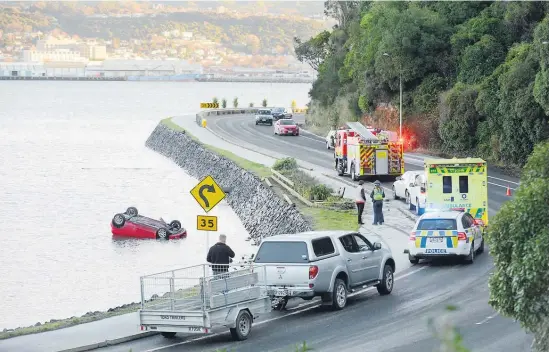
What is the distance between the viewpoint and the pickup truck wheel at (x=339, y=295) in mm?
22362

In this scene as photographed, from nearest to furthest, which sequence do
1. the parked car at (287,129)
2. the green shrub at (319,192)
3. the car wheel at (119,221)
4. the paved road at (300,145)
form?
1. the green shrub at (319,192)
2. the car wheel at (119,221)
3. the paved road at (300,145)
4. the parked car at (287,129)

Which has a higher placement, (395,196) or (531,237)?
(531,237)

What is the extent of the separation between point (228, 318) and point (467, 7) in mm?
61464

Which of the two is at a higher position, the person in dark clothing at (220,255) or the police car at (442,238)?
the person in dark clothing at (220,255)

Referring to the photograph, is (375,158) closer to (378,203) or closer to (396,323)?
(378,203)

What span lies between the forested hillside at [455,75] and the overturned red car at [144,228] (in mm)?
18436

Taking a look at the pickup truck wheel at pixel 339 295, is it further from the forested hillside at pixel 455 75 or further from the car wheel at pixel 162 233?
the forested hillside at pixel 455 75

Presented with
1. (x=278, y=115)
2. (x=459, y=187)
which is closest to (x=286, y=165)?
(x=459, y=187)

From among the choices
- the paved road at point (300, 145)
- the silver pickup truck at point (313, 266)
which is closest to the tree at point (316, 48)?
the paved road at point (300, 145)

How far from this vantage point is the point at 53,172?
82062 millimetres

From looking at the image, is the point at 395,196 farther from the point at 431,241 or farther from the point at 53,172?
the point at 53,172

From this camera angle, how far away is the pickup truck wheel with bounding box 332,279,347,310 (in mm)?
22362

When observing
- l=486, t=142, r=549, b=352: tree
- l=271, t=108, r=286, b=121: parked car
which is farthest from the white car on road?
l=271, t=108, r=286, b=121: parked car

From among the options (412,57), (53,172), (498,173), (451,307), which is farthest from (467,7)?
(451,307)
